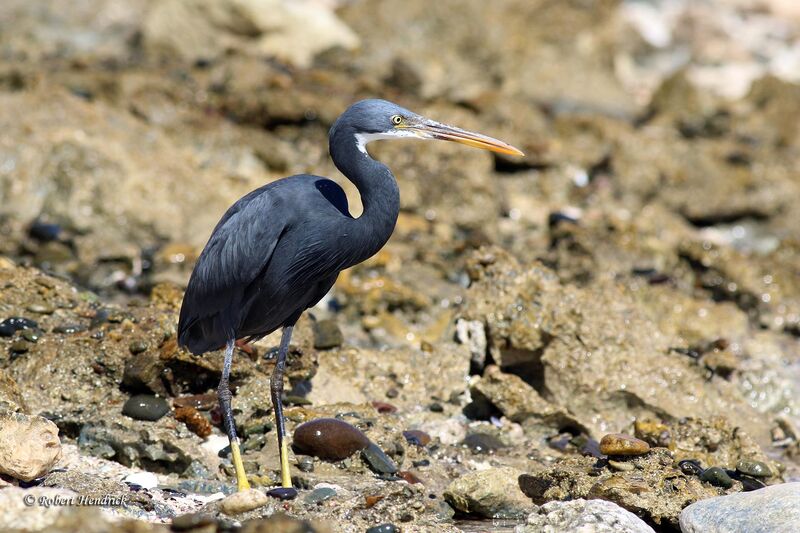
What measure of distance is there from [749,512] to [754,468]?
1.27m

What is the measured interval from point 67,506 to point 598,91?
1401 centimetres

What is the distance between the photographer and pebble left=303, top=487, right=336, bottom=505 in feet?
17.5

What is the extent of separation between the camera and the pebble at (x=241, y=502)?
4.90 metres

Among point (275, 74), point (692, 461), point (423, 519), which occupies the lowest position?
point (423, 519)

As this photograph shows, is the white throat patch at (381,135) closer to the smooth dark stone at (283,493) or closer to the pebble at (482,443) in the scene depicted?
the smooth dark stone at (283,493)

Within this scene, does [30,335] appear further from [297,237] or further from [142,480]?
[297,237]

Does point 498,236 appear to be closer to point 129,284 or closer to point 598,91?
point 129,284

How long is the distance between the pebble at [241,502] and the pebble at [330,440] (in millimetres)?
1062

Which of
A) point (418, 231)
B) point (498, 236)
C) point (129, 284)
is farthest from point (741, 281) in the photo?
point (129, 284)

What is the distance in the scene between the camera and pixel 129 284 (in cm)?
947

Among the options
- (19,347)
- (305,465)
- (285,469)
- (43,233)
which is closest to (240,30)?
(43,233)

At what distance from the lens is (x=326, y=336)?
7812mm

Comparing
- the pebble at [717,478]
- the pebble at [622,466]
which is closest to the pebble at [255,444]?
the pebble at [622,466]

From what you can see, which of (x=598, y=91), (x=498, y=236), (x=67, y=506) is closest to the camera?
(x=67, y=506)
